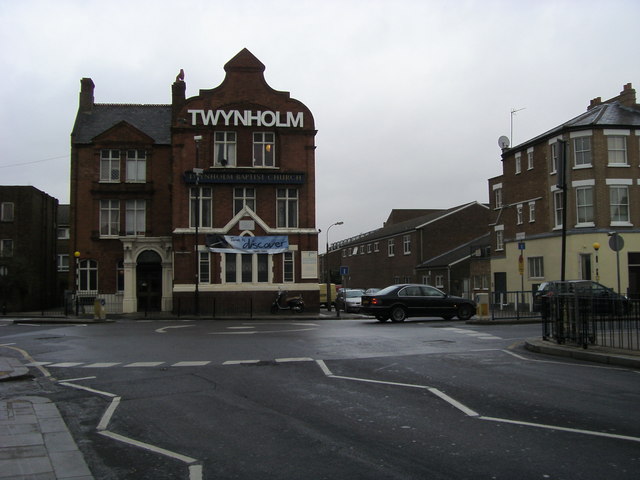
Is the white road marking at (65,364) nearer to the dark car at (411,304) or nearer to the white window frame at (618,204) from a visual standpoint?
the dark car at (411,304)

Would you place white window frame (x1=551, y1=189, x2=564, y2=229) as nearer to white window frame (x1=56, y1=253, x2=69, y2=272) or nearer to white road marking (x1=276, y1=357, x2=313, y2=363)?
white road marking (x1=276, y1=357, x2=313, y2=363)

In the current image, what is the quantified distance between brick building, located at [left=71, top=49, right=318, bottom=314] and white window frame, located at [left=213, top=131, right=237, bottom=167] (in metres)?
0.06

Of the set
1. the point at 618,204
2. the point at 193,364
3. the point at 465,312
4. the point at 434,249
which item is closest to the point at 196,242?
the point at 465,312

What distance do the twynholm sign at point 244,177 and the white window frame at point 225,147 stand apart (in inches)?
31.1

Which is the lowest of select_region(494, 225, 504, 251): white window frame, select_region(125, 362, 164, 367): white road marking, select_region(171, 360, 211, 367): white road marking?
select_region(125, 362, 164, 367): white road marking

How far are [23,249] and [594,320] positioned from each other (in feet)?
145

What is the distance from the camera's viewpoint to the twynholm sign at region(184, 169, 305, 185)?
3481cm

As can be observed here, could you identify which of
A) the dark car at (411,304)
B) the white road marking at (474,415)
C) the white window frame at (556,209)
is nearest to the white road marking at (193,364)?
the white road marking at (474,415)

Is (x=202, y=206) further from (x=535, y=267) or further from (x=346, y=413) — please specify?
(x=346, y=413)

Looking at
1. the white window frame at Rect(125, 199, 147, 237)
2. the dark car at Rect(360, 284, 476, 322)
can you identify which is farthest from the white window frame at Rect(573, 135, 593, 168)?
the white window frame at Rect(125, 199, 147, 237)

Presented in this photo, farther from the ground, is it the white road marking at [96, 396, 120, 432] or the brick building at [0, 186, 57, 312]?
the brick building at [0, 186, 57, 312]

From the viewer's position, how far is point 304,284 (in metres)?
35.2

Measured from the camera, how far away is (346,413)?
26.0 ft

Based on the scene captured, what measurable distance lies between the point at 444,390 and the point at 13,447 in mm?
5981
